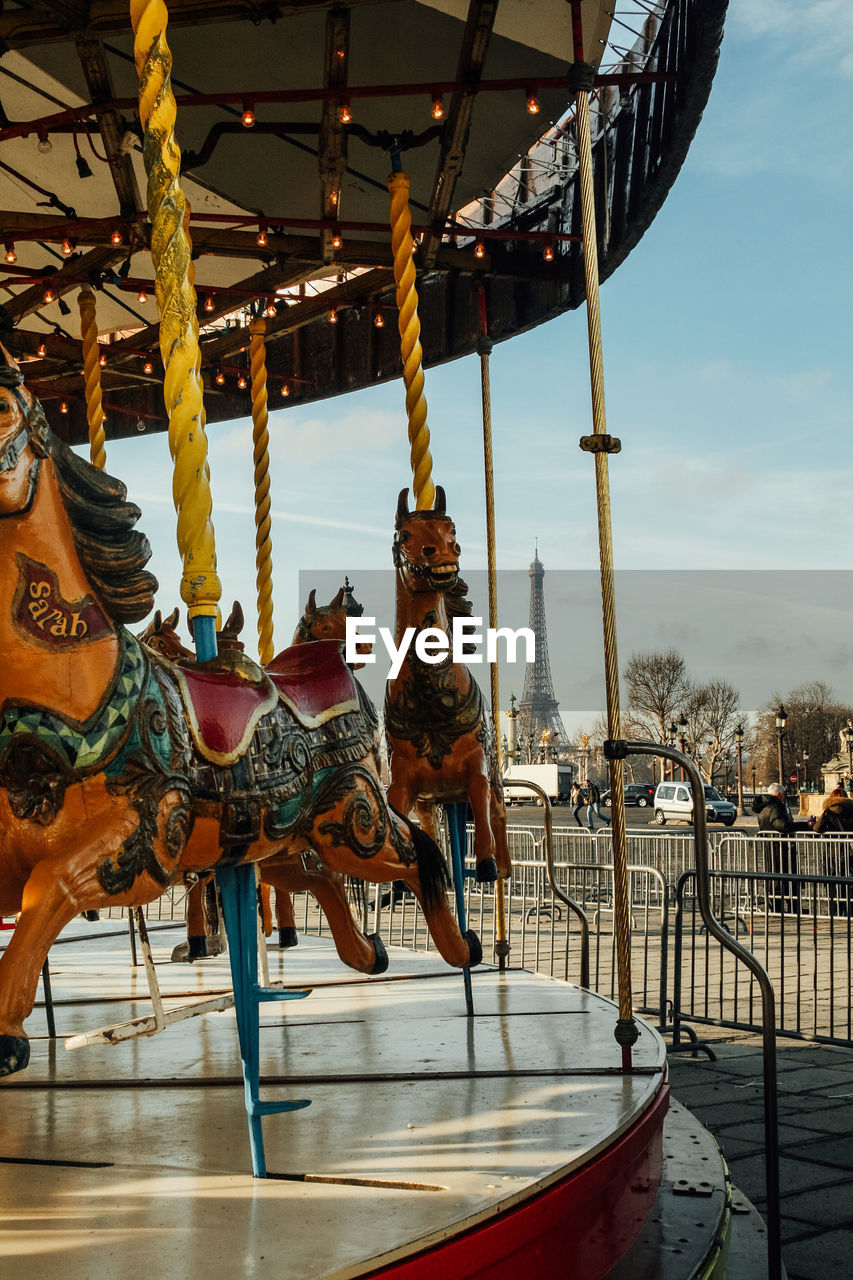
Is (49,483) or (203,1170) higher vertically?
(49,483)

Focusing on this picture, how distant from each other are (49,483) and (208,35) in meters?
5.34

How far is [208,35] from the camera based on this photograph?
7031 mm

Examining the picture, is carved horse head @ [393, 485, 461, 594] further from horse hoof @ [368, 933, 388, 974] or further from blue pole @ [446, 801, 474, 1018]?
horse hoof @ [368, 933, 388, 974]

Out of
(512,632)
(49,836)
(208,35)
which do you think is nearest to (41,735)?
(49,836)

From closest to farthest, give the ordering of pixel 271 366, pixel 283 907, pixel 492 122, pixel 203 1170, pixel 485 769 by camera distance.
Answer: pixel 203 1170 < pixel 485 769 < pixel 283 907 < pixel 492 122 < pixel 271 366

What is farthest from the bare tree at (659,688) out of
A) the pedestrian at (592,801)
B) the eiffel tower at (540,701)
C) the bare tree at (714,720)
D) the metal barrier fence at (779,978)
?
the eiffel tower at (540,701)

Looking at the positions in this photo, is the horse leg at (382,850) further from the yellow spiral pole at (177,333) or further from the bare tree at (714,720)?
the bare tree at (714,720)

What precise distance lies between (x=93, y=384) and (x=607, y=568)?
4422 mm

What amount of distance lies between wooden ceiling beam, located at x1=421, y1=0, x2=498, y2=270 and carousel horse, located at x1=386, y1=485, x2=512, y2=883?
8.31 ft

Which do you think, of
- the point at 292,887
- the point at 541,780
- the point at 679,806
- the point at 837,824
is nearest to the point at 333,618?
the point at 292,887

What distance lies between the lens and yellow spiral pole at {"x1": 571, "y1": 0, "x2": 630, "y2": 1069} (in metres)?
4.00

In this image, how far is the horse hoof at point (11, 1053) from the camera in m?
2.49

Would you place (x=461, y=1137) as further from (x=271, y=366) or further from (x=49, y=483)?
(x=271, y=366)

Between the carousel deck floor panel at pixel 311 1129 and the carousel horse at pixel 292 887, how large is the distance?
1.39ft
